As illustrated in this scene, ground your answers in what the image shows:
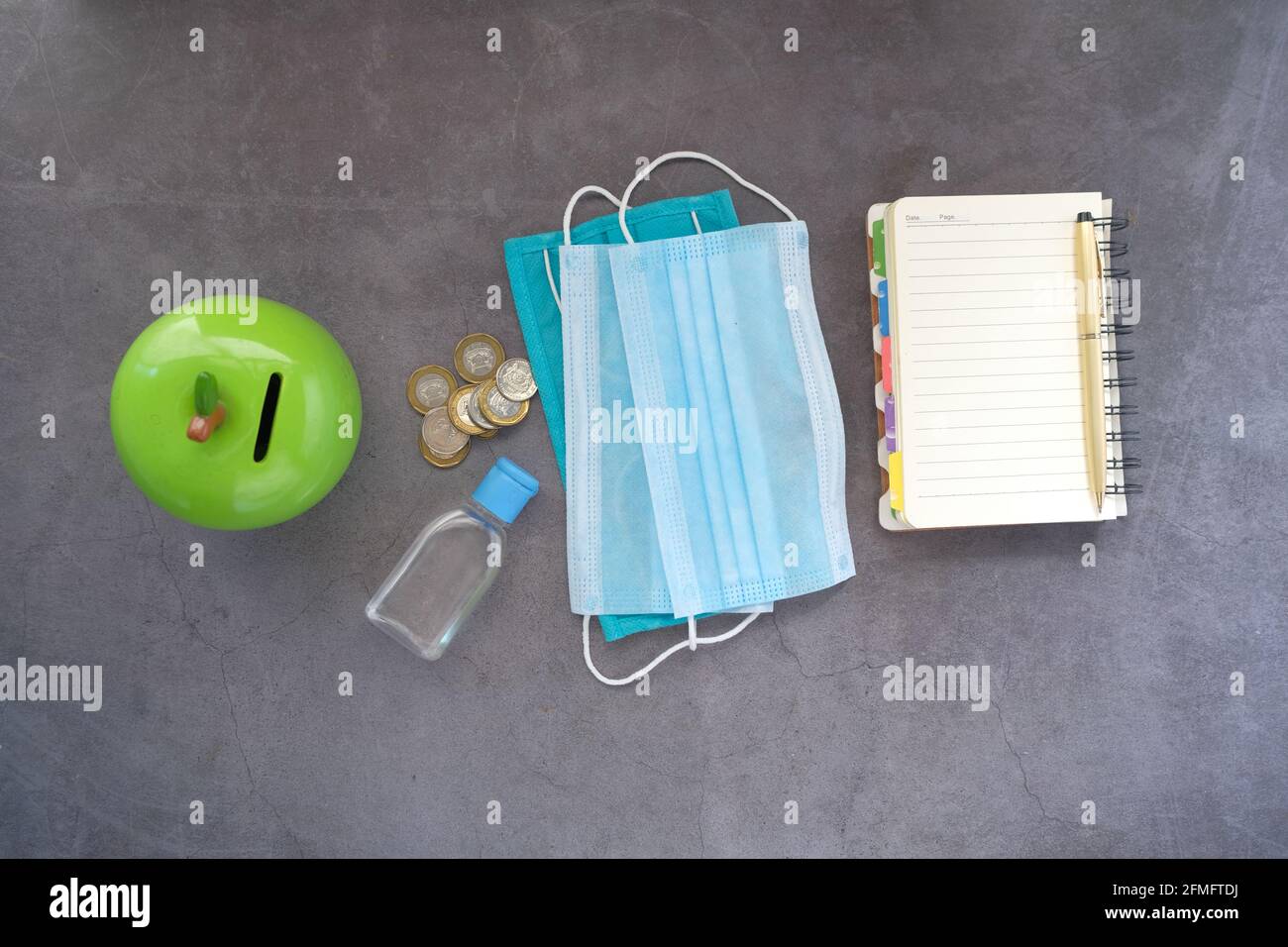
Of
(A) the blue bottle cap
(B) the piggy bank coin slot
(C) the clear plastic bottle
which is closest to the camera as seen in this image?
(B) the piggy bank coin slot

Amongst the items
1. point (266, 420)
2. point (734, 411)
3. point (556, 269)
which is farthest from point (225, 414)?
point (734, 411)

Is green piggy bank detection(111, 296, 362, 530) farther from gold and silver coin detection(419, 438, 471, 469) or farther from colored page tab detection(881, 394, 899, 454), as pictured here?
colored page tab detection(881, 394, 899, 454)

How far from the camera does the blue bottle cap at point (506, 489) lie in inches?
58.8

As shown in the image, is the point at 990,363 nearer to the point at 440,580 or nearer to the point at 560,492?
the point at 560,492

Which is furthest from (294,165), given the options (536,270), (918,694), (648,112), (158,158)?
(918,694)

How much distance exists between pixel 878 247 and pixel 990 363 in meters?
0.29

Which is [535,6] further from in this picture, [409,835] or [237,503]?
[409,835]

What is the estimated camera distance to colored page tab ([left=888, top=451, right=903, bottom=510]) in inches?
60.6

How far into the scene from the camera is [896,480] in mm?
1549

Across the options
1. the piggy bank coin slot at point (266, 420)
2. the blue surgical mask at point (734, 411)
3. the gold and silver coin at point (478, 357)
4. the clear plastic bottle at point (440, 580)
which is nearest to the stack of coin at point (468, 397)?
the gold and silver coin at point (478, 357)

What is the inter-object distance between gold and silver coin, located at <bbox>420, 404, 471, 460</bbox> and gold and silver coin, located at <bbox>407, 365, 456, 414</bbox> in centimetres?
2

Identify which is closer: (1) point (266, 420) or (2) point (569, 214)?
(1) point (266, 420)

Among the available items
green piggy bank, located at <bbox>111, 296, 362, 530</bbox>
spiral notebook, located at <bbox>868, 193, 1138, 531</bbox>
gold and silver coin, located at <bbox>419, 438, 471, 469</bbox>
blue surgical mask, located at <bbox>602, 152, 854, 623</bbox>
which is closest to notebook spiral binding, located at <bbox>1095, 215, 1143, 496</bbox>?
spiral notebook, located at <bbox>868, 193, 1138, 531</bbox>
